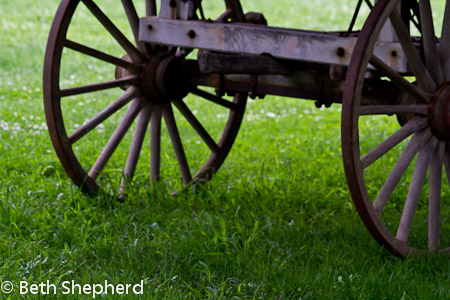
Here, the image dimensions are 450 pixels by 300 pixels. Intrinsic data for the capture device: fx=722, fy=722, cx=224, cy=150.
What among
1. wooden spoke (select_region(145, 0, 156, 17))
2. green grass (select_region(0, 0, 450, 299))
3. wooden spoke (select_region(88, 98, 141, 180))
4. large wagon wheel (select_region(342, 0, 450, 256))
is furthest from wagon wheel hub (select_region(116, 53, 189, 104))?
large wagon wheel (select_region(342, 0, 450, 256))

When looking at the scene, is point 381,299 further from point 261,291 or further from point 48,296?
point 48,296

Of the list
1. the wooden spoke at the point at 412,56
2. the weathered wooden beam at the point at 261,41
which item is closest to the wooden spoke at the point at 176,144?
the weathered wooden beam at the point at 261,41

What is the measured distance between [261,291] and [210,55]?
1.23 metres

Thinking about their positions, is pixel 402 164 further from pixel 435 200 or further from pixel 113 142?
pixel 113 142

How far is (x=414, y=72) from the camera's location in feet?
11.1

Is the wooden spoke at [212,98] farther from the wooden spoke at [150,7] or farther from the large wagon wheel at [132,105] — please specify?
the wooden spoke at [150,7]

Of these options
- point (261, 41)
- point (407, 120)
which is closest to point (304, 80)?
point (261, 41)

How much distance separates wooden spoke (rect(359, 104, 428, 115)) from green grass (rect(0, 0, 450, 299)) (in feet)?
2.33

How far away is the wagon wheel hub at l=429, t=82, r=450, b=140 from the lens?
3436mm

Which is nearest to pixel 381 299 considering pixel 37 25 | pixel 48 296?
pixel 48 296

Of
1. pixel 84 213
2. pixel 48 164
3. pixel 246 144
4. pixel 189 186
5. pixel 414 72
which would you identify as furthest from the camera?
pixel 246 144

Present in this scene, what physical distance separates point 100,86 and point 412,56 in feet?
6.06

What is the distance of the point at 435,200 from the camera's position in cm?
357

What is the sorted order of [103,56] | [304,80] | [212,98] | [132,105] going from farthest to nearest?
[212,98], [132,105], [103,56], [304,80]
